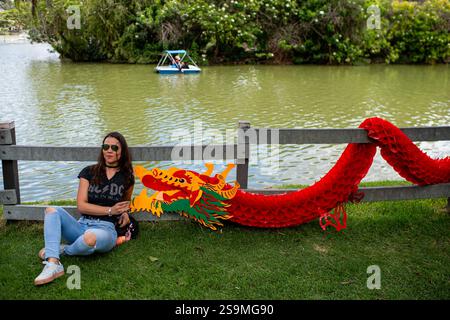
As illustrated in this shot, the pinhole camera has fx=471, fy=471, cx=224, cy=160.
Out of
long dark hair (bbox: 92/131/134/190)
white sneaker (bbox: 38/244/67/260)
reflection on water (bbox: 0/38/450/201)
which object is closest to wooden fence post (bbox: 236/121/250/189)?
long dark hair (bbox: 92/131/134/190)

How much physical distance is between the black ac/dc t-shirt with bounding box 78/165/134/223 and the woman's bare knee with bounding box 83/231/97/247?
26cm

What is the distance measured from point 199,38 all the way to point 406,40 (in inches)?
457

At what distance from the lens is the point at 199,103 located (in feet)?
47.4

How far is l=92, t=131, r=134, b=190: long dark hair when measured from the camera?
4.36 metres

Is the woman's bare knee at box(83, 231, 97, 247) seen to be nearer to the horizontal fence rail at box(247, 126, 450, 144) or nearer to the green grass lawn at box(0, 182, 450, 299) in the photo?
the green grass lawn at box(0, 182, 450, 299)

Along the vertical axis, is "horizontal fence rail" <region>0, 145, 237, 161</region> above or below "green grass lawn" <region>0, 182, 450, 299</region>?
above

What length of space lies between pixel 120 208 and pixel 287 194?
Result: 66.9 inches

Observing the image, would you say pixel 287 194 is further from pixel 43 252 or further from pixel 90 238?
pixel 43 252

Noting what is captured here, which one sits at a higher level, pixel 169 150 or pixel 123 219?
pixel 169 150

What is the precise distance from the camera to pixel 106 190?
436cm

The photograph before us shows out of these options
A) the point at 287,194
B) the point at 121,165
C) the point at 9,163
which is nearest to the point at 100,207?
the point at 121,165

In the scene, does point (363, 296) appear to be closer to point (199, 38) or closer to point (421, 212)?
point (421, 212)

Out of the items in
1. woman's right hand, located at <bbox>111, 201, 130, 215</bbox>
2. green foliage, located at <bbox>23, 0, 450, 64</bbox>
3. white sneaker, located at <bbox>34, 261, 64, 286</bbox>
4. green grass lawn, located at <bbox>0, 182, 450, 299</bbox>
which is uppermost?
green foliage, located at <bbox>23, 0, 450, 64</bbox>
